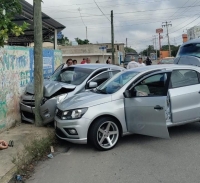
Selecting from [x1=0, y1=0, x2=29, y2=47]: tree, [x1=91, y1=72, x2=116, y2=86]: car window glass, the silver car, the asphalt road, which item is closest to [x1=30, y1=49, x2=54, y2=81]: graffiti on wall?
[x1=91, y1=72, x2=116, y2=86]: car window glass

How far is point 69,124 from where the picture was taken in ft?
17.6

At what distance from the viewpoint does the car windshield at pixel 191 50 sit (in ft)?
32.7

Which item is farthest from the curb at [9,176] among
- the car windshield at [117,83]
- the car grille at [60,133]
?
the car windshield at [117,83]

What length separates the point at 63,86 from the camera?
7230mm

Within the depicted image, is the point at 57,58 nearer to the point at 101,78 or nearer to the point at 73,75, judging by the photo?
the point at 73,75

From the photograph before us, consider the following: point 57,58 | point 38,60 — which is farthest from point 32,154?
point 57,58

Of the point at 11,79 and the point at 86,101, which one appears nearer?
the point at 86,101

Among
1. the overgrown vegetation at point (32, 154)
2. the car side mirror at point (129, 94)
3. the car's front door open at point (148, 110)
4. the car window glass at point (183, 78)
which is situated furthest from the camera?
the car window glass at point (183, 78)

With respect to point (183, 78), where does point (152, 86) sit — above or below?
below

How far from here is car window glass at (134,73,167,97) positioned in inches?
223

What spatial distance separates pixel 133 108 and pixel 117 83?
88 centimetres

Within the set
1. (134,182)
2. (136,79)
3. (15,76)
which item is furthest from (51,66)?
(134,182)

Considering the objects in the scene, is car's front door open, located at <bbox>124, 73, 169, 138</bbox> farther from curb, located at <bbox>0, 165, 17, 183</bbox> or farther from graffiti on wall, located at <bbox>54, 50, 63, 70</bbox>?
graffiti on wall, located at <bbox>54, 50, 63, 70</bbox>

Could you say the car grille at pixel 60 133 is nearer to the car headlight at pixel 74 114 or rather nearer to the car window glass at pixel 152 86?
the car headlight at pixel 74 114
